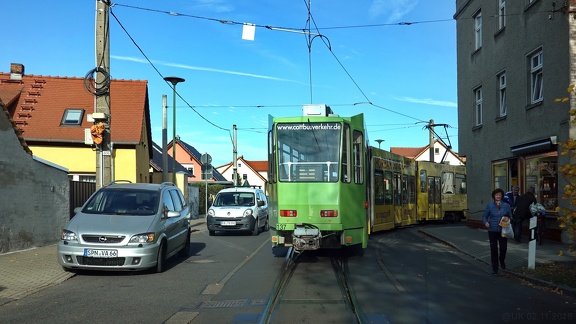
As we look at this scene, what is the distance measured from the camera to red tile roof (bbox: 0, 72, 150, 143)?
23.4 metres

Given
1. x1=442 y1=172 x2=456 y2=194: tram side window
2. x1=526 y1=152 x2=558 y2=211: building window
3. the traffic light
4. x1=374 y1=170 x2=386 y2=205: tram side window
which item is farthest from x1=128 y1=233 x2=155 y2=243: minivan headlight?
x1=442 y1=172 x2=456 y2=194: tram side window

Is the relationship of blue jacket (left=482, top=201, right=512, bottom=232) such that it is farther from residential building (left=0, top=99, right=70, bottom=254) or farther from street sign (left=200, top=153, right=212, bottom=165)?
street sign (left=200, top=153, right=212, bottom=165)

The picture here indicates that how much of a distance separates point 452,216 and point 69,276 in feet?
75.3

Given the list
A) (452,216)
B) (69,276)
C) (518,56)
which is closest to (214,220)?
(69,276)

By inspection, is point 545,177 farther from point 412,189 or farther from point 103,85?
point 103,85

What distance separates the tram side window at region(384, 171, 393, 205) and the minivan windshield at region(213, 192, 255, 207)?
5268 millimetres

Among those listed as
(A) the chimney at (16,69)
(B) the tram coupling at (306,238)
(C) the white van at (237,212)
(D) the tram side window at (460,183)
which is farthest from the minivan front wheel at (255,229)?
(A) the chimney at (16,69)

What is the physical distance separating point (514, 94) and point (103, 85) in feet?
43.8

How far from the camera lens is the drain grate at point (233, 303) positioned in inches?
283

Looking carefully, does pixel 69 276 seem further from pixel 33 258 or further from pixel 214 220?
pixel 214 220

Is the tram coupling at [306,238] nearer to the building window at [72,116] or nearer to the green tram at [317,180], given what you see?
the green tram at [317,180]

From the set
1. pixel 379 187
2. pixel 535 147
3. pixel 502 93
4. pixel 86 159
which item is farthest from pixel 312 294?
pixel 86 159

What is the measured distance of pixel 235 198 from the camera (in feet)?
66.9

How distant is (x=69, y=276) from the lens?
941 cm
